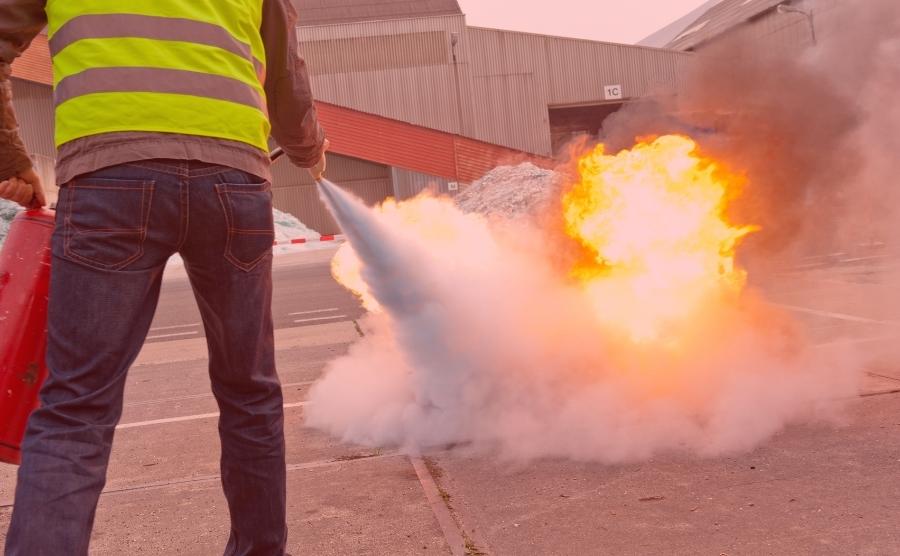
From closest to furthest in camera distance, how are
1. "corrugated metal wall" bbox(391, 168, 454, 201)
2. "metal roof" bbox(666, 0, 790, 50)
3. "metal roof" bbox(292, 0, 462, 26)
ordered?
"metal roof" bbox(666, 0, 790, 50)
"corrugated metal wall" bbox(391, 168, 454, 201)
"metal roof" bbox(292, 0, 462, 26)

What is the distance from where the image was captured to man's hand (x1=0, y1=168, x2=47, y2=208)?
99.2 inches

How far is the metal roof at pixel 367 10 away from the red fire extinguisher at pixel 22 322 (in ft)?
104

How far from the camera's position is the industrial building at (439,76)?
32844 millimetres

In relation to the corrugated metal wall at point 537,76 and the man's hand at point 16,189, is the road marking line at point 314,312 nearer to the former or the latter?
the man's hand at point 16,189

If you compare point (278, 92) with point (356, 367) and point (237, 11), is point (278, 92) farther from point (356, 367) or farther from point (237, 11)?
point (356, 367)

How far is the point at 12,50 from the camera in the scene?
7.49ft

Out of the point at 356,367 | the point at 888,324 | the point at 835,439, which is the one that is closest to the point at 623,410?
the point at 835,439

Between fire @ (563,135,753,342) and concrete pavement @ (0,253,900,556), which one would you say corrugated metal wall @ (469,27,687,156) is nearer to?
fire @ (563,135,753,342)

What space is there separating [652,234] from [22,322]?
118 inches

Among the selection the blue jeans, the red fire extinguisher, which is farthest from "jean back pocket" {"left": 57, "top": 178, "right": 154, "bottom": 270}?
the red fire extinguisher

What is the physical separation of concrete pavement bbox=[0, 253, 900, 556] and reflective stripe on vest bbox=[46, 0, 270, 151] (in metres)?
1.58

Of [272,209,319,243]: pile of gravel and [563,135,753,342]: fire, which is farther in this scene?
[272,209,319,243]: pile of gravel

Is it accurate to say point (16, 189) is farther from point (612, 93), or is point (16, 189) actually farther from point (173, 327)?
point (612, 93)

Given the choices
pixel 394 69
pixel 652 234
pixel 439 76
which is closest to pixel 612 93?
pixel 439 76
